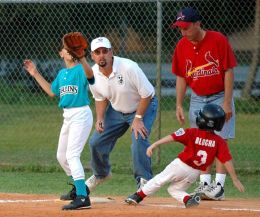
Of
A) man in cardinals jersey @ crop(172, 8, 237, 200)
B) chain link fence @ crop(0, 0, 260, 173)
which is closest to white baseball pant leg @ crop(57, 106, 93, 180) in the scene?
man in cardinals jersey @ crop(172, 8, 237, 200)

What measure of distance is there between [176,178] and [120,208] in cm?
60

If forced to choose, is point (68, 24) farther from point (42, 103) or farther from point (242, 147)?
point (242, 147)

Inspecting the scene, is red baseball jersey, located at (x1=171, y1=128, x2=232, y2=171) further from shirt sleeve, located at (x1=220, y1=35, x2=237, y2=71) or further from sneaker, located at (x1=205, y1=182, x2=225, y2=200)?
shirt sleeve, located at (x1=220, y1=35, x2=237, y2=71)

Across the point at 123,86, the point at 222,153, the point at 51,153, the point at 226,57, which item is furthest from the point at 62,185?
the point at 222,153

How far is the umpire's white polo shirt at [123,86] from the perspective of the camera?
9398 millimetres

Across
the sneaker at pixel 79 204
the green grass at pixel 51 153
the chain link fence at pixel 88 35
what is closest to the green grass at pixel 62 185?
the green grass at pixel 51 153

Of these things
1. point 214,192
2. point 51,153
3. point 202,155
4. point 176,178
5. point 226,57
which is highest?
point 226,57

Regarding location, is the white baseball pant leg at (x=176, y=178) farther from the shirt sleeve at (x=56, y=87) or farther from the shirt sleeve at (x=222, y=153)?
the shirt sleeve at (x=56, y=87)

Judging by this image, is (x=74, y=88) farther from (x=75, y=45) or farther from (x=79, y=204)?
(x=79, y=204)

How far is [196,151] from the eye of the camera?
8.58 m

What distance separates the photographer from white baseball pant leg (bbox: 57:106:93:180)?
8867mm

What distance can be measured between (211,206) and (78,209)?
131 cm

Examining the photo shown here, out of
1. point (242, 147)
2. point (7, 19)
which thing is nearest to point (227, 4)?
point (242, 147)

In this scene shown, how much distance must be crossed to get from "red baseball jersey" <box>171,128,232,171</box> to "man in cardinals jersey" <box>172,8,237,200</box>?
1006mm
